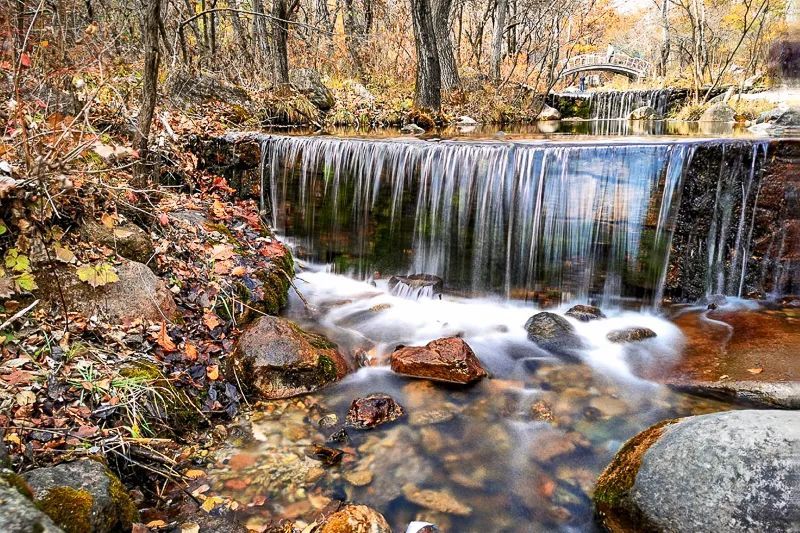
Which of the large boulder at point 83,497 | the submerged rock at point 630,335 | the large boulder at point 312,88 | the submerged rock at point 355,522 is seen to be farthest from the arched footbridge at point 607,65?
the large boulder at point 83,497

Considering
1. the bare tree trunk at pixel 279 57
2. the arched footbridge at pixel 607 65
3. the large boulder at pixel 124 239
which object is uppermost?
the arched footbridge at pixel 607 65

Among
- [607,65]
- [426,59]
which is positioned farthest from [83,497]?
[607,65]

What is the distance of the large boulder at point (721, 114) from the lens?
14.9 metres

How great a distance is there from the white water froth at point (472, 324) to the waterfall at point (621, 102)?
16.3 meters

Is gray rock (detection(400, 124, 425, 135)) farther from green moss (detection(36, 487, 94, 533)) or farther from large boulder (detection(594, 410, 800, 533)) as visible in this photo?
green moss (detection(36, 487, 94, 533))

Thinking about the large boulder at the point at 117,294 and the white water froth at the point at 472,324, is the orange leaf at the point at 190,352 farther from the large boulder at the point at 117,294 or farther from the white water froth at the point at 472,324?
the white water froth at the point at 472,324

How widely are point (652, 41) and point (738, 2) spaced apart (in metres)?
22.4

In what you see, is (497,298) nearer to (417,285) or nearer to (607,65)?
(417,285)

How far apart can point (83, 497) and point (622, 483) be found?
2.80 meters

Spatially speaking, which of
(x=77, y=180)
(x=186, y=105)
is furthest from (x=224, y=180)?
(x=77, y=180)

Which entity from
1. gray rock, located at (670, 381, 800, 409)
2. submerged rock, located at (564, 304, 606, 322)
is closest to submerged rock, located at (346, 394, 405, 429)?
gray rock, located at (670, 381, 800, 409)

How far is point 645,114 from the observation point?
18.0 metres

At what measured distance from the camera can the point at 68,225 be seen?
13.1ft

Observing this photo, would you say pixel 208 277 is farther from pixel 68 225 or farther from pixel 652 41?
pixel 652 41
